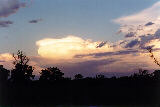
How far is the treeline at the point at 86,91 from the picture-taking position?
106 ft

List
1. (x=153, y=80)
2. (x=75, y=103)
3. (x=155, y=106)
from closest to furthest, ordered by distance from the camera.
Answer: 1. (x=155, y=106)
2. (x=153, y=80)
3. (x=75, y=103)

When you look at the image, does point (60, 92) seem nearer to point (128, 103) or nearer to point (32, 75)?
point (128, 103)

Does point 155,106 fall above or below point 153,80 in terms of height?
below

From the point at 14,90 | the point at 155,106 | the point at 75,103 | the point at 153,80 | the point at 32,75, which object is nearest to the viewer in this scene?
the point at 155,106

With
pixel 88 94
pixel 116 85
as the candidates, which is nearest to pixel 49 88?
pixel 88 94

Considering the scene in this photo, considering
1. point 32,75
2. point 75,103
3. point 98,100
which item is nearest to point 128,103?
point 98,100

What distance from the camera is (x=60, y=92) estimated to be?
115 ft

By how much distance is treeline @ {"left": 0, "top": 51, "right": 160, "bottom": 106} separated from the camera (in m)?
32.3

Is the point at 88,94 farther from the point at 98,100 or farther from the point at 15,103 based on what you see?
the point at 15,103

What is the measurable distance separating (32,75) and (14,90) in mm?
29884

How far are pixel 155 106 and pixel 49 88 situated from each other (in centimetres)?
1232

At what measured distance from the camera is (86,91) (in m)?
34.1

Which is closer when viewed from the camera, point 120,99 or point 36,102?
point 120,99

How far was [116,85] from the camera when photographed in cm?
3331
